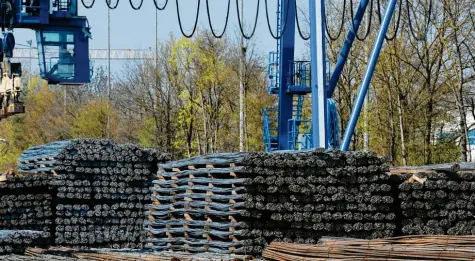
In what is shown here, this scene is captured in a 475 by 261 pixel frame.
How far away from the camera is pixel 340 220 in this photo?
1409cm

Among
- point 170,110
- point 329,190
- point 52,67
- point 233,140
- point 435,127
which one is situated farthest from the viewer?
point 170,110

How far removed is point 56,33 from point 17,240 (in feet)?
38.0

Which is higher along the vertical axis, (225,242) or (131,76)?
(131,76)

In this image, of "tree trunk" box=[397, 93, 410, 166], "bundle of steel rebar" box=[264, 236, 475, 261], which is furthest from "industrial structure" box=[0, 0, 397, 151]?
"bundle of steel rebar" box=[264, 236, 475, 261]

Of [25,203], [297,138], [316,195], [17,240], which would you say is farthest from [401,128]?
[17,240]

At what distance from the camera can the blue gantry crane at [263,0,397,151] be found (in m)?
23.8

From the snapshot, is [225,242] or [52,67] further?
[52,67]

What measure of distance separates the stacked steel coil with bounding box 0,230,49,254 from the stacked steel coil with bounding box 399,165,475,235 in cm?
558

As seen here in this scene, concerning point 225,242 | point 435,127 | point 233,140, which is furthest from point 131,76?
point 225,242

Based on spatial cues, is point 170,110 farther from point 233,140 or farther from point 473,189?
point 473,189

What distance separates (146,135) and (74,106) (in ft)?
41.1

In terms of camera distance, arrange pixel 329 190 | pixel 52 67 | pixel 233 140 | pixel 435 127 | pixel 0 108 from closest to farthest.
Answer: pixel 329 190
pixel 0 108
pixel 52 67
pixel 435 127
pixel 233 140

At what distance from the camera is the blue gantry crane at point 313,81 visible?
2384 centimetres

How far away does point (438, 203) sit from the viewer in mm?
14172
